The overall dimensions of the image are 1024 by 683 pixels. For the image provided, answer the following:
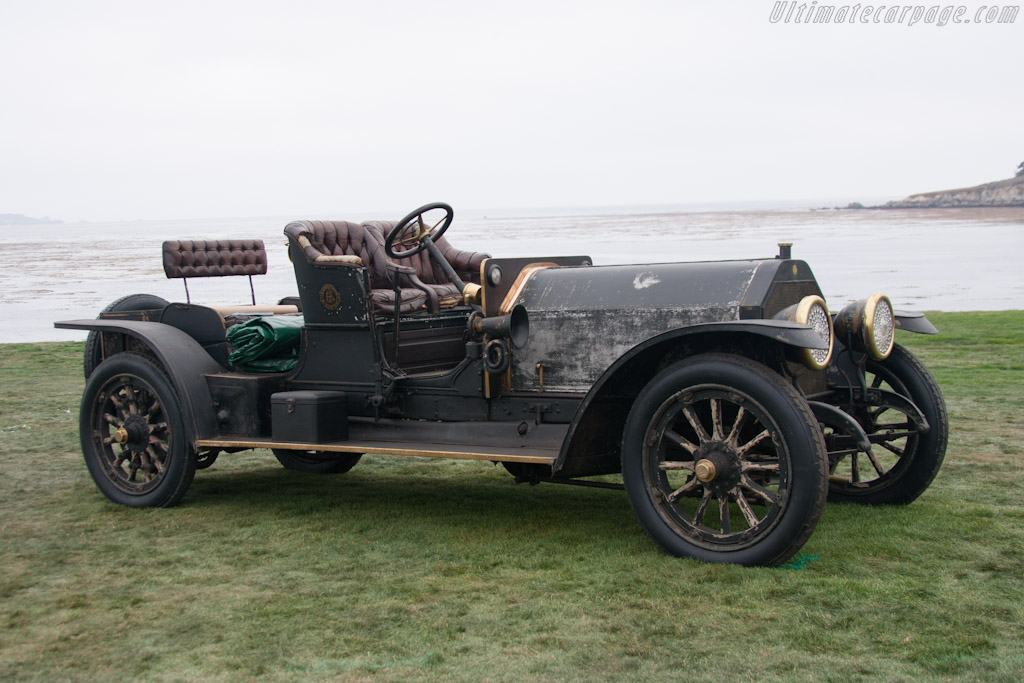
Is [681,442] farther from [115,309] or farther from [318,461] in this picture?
[115,309]

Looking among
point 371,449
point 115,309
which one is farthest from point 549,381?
point 115,309

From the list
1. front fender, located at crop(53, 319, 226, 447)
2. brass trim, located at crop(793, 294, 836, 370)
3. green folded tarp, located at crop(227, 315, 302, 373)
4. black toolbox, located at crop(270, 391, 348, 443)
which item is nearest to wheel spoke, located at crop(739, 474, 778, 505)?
brass trim, located at crop(793, 294, 836, 370)

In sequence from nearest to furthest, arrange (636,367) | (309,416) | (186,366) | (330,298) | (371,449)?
(636,367), (371,449), (309,416), (330,298), (186,366)

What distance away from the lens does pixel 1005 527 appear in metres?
4.83

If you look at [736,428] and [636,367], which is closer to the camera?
[736,428]

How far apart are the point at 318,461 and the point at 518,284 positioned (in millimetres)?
2142

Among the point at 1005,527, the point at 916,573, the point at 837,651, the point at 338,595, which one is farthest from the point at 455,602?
the point at 1005,527

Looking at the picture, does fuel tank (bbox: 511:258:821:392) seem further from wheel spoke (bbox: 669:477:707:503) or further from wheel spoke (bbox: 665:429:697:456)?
wheel spoke (bbox: 669:477:707:503)

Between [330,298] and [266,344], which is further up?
[330,298]

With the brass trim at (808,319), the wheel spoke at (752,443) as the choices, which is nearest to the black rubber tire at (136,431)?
the wheel spoke at (752,443)

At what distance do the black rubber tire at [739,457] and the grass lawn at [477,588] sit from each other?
12cm

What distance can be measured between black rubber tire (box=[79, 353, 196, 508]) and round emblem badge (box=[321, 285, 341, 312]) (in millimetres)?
983

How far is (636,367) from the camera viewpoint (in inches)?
187

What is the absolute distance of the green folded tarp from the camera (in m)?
5.79
